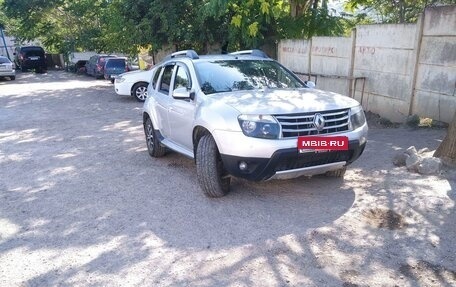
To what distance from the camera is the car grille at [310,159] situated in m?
4.11

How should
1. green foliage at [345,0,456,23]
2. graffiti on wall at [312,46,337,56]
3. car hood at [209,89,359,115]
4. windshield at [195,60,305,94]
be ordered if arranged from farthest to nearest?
green foliage at [345,0,456,23] → graffiti on wall at [312,46,337,56] → windshield at [195,60,305,94] → car hood at [209,89,359,115]

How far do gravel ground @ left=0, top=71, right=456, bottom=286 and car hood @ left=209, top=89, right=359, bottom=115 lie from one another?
1042 mm

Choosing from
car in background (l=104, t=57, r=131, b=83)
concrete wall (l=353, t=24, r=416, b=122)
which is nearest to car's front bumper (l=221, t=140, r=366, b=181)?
concrete wall (l=353, t=24, r=416, b=122)

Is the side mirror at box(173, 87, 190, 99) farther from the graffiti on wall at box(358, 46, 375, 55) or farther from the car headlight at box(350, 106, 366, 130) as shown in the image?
the graffiti on wall at box(358, 46, 375, 55)

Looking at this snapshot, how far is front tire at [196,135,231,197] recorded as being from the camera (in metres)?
4.46

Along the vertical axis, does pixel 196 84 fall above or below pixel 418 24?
below

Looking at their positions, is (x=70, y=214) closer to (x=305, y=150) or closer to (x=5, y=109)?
(x=305, y=150)

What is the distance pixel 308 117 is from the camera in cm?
418

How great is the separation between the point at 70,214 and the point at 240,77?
2.57 m

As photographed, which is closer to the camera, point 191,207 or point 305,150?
point 305,150

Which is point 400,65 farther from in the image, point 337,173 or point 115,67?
point 115,67

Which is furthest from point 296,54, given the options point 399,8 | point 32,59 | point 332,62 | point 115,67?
point 32,59

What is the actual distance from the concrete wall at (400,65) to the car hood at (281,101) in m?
3.65

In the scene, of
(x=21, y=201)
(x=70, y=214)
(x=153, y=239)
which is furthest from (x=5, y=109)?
(x=153, y=239)
